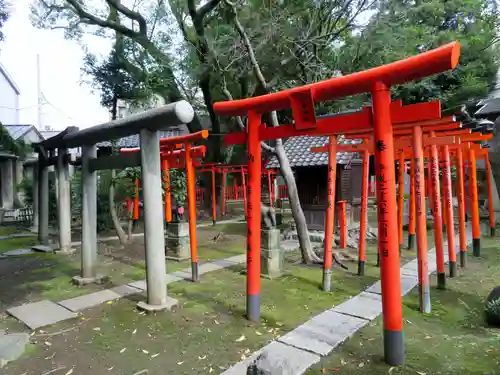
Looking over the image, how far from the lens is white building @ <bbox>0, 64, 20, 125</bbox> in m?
27.0

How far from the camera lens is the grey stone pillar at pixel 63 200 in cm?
955

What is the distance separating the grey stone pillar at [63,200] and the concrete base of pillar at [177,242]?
2.80 m

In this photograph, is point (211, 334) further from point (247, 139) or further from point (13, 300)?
point (13, 300)

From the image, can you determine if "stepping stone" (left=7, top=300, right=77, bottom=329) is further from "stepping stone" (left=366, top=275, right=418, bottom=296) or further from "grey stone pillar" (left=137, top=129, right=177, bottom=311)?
"stepping stone" (left=366, top=275, right=418, bottom=296)

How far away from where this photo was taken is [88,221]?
7.08 metres

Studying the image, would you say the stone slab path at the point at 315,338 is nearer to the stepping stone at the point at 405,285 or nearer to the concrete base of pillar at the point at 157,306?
the stepping stone at the point at 405,285

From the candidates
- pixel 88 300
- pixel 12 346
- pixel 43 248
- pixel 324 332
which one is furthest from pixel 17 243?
pixel 324 332

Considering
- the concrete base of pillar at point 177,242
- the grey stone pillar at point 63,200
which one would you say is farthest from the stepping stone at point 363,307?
the grey stone pillar at point 63,200

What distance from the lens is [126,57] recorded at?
1300 cm

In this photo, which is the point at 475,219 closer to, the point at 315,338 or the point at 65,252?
the point at 315,338

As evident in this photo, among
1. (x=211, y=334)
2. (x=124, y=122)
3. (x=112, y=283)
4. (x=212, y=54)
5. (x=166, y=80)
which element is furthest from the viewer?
(x=166, y=80)

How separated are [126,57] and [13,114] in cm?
2151

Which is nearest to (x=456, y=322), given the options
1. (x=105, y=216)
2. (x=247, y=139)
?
(x=247, y=139)

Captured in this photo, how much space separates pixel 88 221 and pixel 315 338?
492 centimetres
